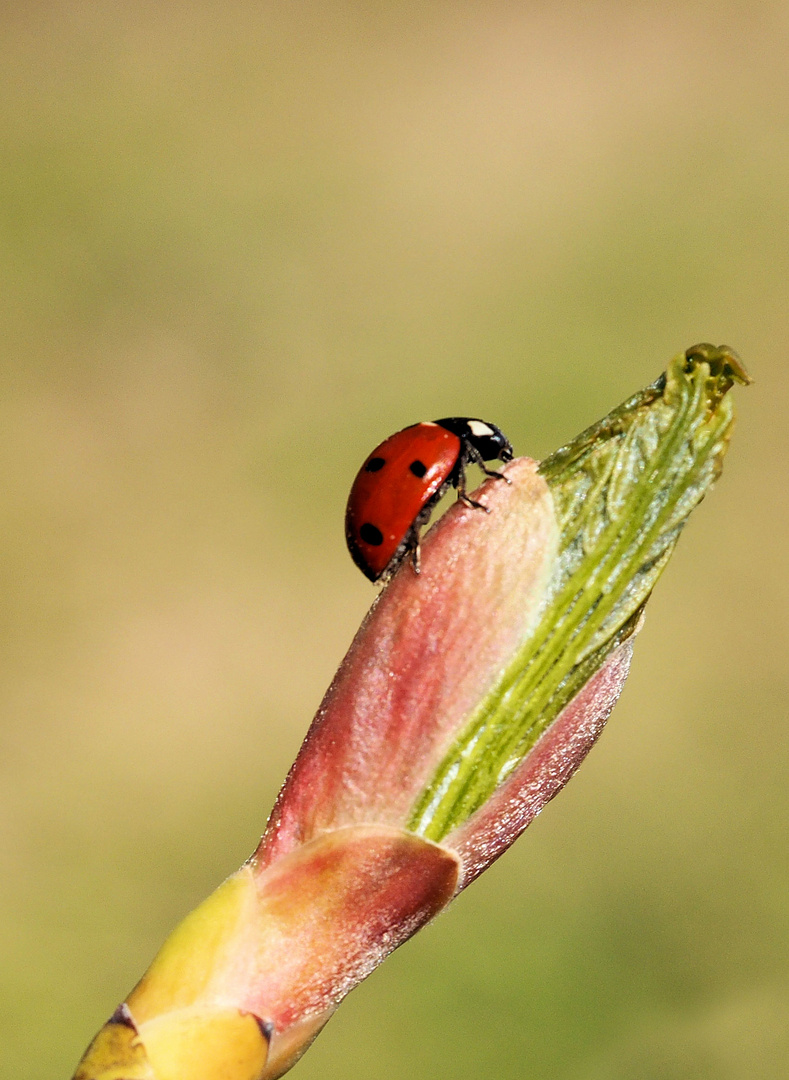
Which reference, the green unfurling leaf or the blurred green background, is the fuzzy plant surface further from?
the blurred green background

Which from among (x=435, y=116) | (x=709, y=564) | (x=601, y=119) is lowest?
(x=709, y=564)

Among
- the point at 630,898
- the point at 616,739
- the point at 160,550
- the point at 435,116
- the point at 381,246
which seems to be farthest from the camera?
the point at 435,116

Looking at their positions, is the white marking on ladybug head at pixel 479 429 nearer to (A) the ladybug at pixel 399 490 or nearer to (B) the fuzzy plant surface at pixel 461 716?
(A) the ladybug at pixel 399 490

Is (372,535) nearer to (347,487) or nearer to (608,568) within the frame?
(608,568)

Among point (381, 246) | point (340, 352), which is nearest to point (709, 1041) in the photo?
point (340, 352)

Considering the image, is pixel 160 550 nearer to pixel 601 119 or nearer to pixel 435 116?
pixel 435 116

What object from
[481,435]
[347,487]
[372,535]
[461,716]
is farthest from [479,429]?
[347,487]

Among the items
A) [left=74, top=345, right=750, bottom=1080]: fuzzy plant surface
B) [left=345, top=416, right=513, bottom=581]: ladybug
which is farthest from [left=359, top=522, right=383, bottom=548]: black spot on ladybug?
[left=74, top=345, right=750, bottom=1080]: fuzzy plant surface
